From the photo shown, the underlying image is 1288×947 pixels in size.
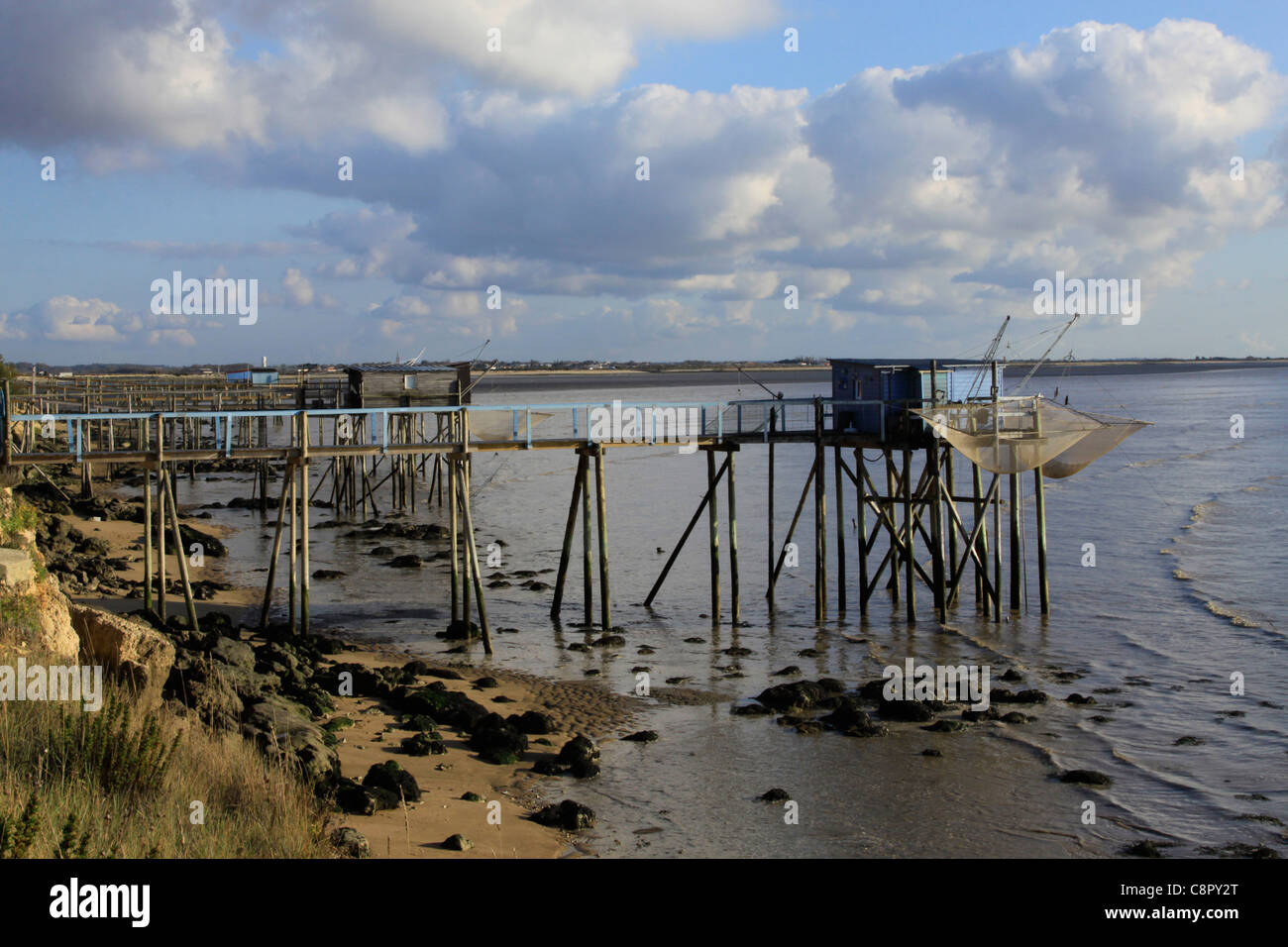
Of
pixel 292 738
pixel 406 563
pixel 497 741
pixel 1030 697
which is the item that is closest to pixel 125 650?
pixel 292 738

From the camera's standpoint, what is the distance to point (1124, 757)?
1596 cm

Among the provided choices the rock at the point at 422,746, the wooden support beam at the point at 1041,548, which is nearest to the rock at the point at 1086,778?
the rock at the point at 422,746

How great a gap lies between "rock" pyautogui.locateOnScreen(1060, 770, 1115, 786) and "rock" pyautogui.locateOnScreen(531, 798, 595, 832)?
22.4 ft

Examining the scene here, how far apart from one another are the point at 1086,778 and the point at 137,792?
1205 cm

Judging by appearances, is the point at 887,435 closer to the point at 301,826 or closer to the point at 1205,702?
the point at 1205,702

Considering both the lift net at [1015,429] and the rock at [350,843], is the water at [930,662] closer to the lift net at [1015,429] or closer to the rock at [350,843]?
the rock at [350,843]

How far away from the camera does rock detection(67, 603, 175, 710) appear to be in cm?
1267

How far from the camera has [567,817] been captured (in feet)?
42.0

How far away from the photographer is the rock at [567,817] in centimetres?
1275

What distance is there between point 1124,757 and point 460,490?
13.0 m

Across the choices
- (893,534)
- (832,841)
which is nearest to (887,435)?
(893,534)

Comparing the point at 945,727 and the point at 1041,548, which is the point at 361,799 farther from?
the point at 1041,548

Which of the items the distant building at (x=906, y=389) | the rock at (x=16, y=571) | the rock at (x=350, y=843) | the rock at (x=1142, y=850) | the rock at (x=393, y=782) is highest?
the distant building at (x=906, y=389)

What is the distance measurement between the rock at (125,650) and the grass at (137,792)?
1645 millimetres
